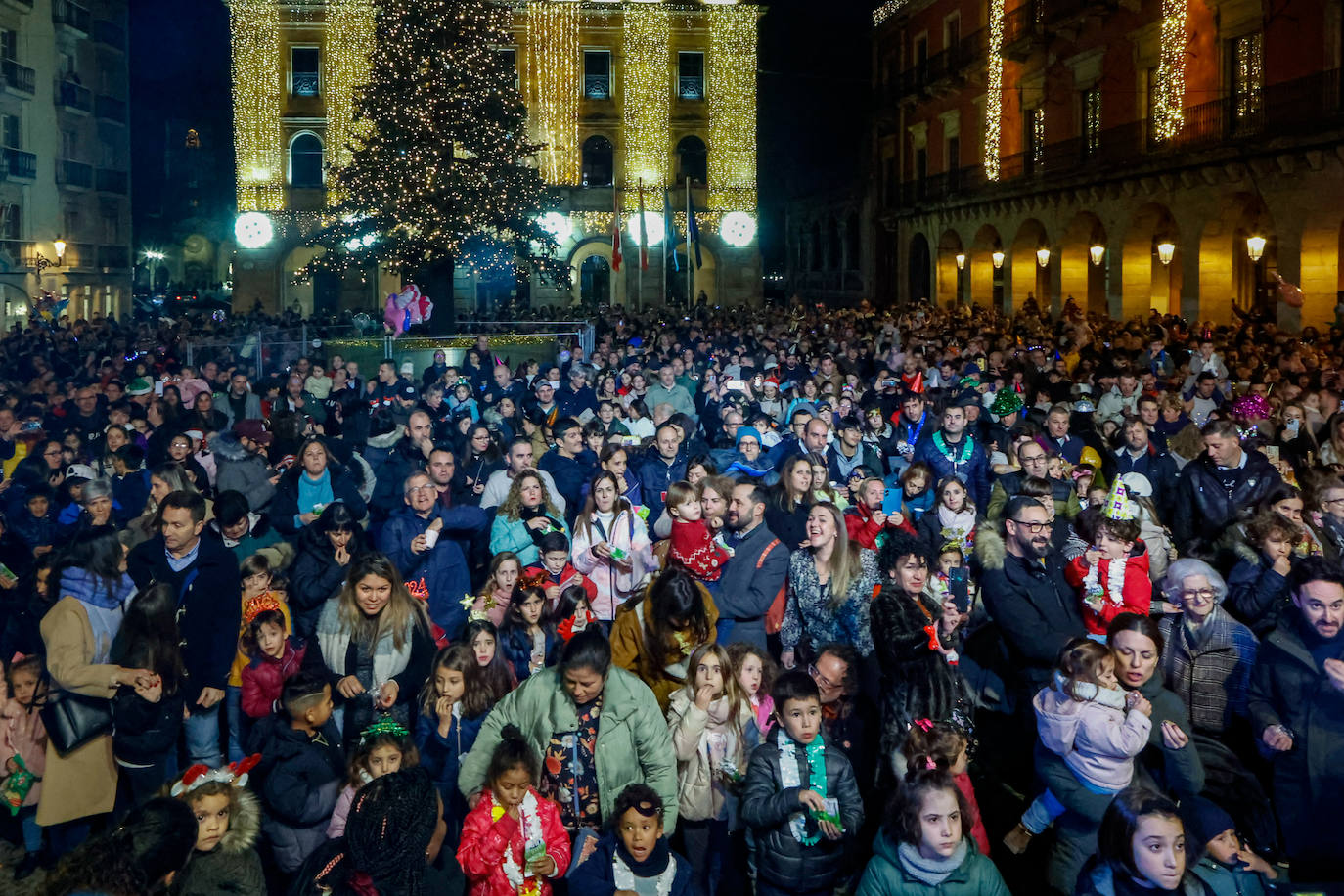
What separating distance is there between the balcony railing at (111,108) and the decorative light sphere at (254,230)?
561 centimetres

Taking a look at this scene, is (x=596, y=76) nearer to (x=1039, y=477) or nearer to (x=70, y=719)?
(x=1039, y=477)

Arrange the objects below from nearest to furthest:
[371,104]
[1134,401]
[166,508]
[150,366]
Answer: [166,508] < [1134,401] < [150,366] < [371,104]

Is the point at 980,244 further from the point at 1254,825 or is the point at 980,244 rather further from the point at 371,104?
the point at 1254,825

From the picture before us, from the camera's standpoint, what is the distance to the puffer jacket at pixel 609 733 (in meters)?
4.87

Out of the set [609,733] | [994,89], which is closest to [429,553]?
[609,733]

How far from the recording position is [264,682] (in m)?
5.94

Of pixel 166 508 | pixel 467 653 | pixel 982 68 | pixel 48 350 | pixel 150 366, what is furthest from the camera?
pixel 982 68

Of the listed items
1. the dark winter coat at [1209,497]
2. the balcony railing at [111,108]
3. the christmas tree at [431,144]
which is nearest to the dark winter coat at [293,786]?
the dark winter coat at [1209,497]

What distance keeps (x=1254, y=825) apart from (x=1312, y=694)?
24.7 inches

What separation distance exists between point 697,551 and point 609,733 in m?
2.04

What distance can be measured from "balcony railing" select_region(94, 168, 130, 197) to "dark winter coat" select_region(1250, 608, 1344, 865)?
44814 millimetres

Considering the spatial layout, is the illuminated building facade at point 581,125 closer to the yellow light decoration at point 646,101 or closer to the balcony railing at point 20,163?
the yellow light decoration at point 646,101

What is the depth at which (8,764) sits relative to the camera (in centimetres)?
541

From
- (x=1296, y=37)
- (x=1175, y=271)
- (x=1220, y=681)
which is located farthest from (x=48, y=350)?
(x=1175, y=271)
